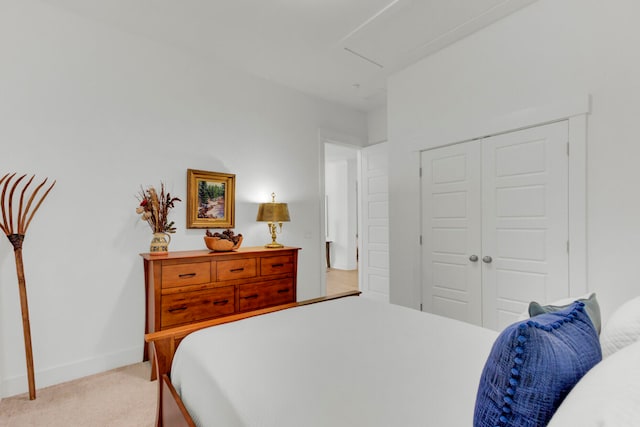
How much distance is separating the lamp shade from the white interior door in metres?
1.63

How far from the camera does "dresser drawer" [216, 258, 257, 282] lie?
2.69m

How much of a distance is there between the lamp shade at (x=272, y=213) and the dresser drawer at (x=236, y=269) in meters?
0.51

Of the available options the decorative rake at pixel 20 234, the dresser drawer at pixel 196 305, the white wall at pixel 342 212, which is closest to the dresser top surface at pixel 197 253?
the dresser drawer at pixel 196 305

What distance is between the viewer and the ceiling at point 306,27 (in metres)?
2.32

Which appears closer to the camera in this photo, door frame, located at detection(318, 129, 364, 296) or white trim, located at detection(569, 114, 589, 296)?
white trim, located at detection(569, 114, 589, 296)

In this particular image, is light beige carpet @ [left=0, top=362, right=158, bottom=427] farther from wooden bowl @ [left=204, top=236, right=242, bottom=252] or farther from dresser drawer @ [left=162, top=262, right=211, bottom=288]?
wooden bowl @ [left=204, top=236, right=242, bottom=252]

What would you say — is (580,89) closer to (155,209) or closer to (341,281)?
(155,209)

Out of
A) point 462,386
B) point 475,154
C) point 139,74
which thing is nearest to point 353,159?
point 475,154

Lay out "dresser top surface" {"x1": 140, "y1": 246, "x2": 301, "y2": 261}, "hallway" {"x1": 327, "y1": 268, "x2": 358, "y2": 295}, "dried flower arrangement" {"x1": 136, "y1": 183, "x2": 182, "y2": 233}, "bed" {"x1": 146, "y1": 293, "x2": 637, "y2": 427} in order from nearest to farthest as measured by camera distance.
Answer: "bed" {"x1": 146, "y1": 293, "x2": 637, "y2": 427} → "dresser top surface" {"x1": 140, "y1": 246, "x2": 301, "y2": 261} → "dried flower arrangement" {"x1": 136, "y1": 183, "x2": 182, "y2": 233} → "hallway" {"x1": 327, "y1": 268, "x2": 358, "y2": 295}

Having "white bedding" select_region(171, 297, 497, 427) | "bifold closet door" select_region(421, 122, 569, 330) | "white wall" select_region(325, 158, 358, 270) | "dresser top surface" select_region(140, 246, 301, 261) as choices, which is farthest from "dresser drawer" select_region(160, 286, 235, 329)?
"white wall" select_region(325, 158, 358, 270)

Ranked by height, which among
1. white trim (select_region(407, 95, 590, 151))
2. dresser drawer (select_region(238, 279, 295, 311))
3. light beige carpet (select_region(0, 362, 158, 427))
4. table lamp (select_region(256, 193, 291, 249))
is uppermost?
white trim (select_region(407, 95, 590, 151))

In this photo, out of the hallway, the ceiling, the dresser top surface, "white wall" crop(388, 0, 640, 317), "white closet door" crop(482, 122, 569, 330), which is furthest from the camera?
the hallway

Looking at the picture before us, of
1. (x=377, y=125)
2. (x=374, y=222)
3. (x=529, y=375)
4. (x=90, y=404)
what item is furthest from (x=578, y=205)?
(x=90, y=404)

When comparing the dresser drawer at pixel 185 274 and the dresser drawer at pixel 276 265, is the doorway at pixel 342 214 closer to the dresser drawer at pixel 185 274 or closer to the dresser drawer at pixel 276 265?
the dresser drawer at pixel 276 265
